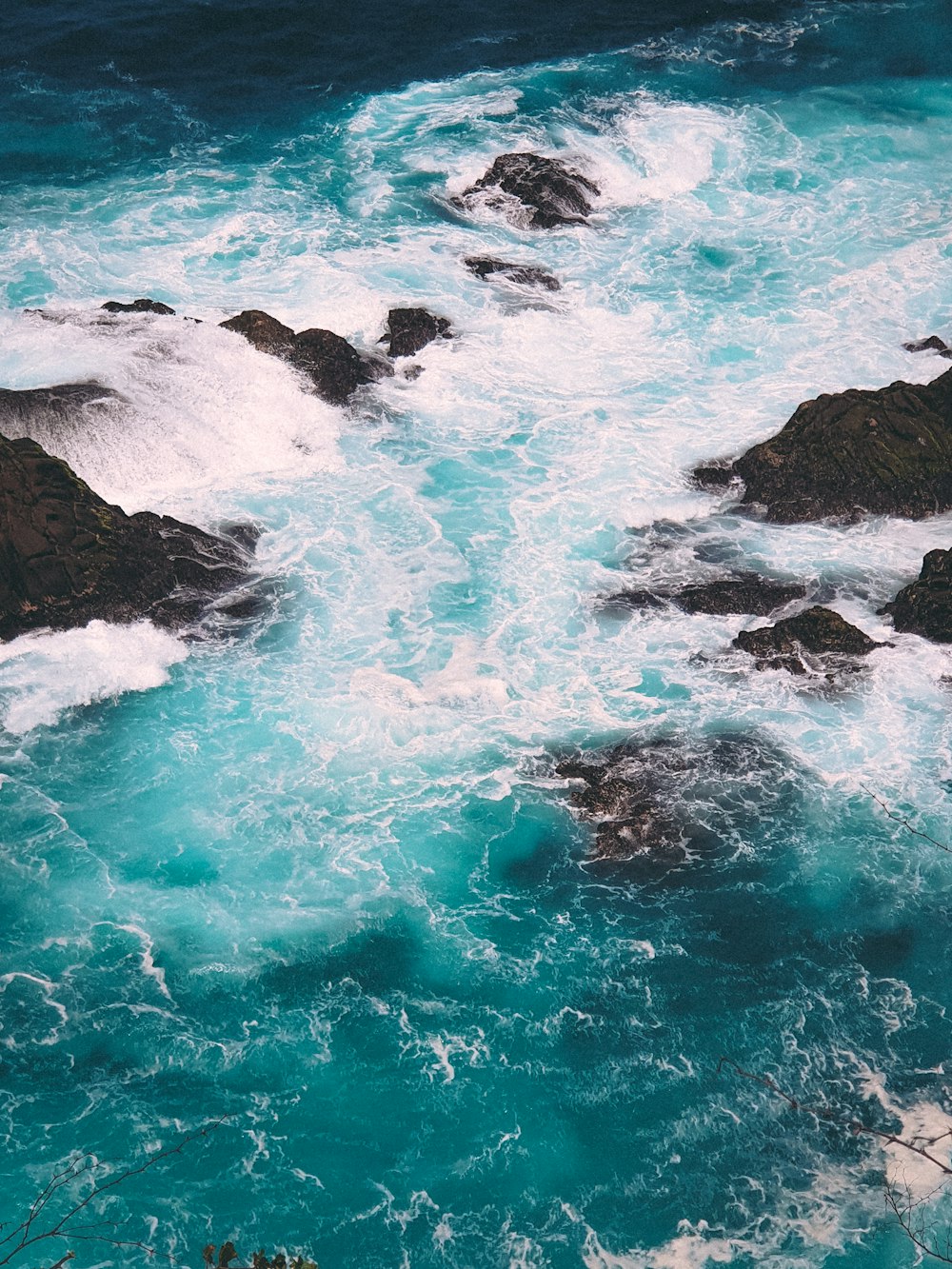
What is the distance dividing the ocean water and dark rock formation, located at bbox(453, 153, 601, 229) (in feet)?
2.52

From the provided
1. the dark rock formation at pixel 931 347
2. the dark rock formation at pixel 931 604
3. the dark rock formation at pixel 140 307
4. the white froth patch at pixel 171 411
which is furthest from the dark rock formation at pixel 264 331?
the dark rock formation at pixel 931 604

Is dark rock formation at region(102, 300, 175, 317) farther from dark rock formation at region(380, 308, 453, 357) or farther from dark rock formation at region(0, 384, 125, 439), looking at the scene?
dark rock formation at region(380, 308, 453, 357)

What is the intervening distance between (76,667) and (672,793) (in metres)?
12.4

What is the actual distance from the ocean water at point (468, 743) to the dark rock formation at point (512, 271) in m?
0.70

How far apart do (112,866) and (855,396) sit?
20.7 metres

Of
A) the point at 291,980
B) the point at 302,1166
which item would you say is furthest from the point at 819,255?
the point at 302,1166

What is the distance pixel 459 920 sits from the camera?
23.1 metres

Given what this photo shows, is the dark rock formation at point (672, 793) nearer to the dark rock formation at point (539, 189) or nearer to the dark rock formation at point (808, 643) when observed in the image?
the dark rock formation at point (808, 643)

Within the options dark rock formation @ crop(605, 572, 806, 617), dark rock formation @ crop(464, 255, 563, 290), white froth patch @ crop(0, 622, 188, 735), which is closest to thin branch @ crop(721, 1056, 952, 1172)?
dark rock formation @ crop(605, 572, 806, 617)

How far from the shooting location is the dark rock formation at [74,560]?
93.6ft

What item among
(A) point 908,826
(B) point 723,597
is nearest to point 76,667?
(B) point 723,597

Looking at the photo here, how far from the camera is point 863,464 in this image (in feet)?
106

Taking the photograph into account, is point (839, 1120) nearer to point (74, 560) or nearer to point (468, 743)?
point (468, 743)

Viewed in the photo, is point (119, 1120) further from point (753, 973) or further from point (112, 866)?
point (753, 973)
